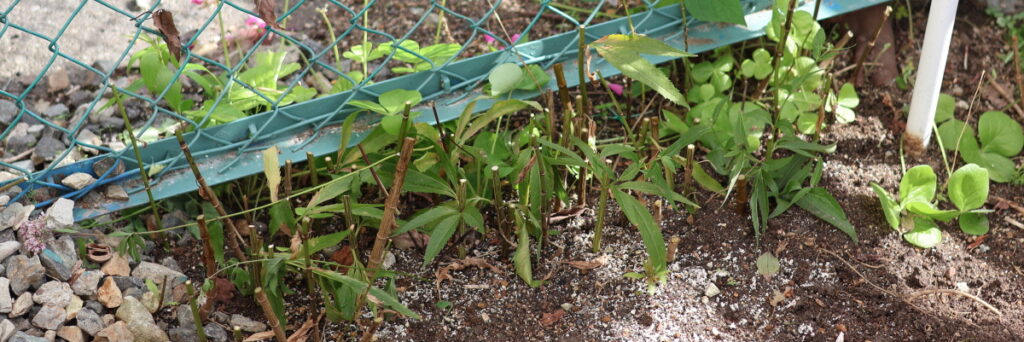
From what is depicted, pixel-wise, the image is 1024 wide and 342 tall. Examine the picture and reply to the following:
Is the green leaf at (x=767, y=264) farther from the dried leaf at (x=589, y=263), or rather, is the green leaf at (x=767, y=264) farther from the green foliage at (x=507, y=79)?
the green foliage at (x=507, y=79)

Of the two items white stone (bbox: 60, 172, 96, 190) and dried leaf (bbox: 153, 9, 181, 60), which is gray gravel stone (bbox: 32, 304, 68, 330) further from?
dried leaf (bbox: 153, 9, 181, 60)

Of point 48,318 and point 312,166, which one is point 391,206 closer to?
point 312,166

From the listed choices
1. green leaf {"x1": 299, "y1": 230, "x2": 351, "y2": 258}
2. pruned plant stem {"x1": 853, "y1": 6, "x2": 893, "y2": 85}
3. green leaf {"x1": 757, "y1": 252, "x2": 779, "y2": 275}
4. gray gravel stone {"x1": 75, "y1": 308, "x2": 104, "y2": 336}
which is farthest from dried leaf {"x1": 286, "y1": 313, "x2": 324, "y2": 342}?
pruned plant stem {"x1": 853, "y1": 6, "x2": 893, "y2": 85}

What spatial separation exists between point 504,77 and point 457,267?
41cm

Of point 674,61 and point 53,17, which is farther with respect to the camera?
point 53,17

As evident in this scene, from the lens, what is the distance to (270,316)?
5.08 feet

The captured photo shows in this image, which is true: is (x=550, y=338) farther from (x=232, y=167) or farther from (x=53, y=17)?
(x=53, y=17)

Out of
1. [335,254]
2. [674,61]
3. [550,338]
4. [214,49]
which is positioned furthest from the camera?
[214,49]

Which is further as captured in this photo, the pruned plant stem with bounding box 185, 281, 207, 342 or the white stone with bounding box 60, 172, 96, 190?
the white stone with bounding box 60, 172, 96, 190

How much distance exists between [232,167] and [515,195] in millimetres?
591

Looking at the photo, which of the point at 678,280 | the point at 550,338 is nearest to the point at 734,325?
the point at 678,280

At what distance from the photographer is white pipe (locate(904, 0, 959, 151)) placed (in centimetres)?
193

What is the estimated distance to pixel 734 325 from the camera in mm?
1727

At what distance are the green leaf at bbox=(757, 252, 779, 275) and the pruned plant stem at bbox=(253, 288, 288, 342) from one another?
90 cm
